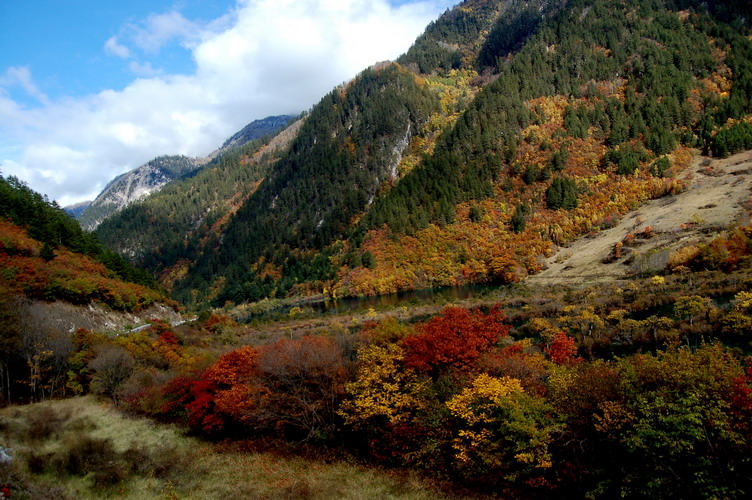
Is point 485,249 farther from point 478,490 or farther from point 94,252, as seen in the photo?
point 478,490

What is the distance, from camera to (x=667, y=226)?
93812 millimetres

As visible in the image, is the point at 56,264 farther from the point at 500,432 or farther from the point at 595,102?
the point at 595,102

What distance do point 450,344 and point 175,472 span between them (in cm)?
1566

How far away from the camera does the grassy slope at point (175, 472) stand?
17.3m

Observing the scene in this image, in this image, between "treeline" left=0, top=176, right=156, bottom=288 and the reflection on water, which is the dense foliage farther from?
the reflection on water

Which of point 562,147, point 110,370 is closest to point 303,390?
point 110,370

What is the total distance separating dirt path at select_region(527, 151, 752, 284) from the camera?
82.4 m

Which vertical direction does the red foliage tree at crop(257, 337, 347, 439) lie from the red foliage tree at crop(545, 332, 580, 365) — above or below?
above

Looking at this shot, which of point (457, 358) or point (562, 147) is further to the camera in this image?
point (562, 147)

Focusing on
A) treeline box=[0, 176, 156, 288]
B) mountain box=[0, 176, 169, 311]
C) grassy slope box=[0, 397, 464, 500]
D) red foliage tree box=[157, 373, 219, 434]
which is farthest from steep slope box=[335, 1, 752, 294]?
grassy slope box=[0, 397, 464, 500]

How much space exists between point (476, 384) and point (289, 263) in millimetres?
172657

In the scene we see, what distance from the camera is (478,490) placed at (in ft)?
60.6

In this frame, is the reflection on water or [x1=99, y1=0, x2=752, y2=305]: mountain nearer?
the reflection on water

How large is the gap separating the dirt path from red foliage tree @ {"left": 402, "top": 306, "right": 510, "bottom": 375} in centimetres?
6544
